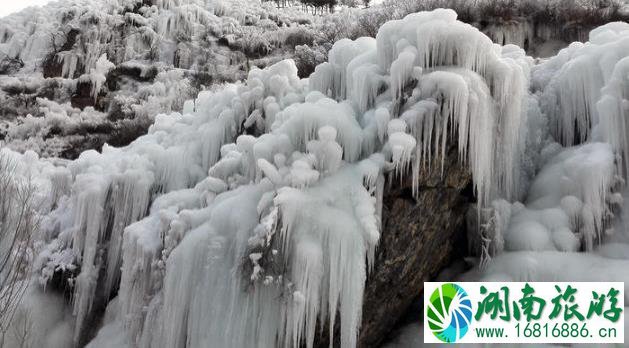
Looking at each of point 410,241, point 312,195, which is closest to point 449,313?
point 410,241

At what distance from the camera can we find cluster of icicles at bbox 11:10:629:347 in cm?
327

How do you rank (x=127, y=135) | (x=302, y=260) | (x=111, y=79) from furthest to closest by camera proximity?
(x=111, y=79)
(x=127, y=135)
(x=302, y=260)

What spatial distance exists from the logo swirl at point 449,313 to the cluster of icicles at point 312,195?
2.32ft

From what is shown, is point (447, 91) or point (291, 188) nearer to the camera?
point (291, 188)

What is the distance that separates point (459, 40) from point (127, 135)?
8140mm

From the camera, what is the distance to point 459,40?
12.7 feet

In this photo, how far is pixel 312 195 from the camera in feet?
11.3

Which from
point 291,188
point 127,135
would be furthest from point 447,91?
point 127,135

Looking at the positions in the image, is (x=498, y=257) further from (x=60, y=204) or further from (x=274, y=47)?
(x=274, y=47)

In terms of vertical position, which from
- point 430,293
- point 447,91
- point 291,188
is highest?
point 447,91

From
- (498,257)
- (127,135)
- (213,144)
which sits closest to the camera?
(498,257)

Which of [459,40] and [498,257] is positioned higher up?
[459,40]

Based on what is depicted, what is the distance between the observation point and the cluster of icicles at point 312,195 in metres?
3.27

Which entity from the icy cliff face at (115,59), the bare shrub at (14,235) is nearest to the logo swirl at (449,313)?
the bare shrub at (14,235)
